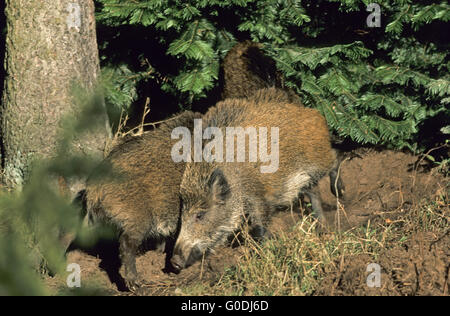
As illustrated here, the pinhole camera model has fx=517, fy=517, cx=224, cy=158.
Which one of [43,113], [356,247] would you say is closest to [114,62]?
[43,113]

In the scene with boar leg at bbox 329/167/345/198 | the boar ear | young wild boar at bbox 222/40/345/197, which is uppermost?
young wild boar at bbox 222/40/345/197

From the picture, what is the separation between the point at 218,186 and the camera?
461 centimetres

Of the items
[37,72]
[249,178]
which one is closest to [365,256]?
[249,178]

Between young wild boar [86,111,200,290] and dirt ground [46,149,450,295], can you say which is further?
young wild boar [86,111,200,290]

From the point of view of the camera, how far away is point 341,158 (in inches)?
226

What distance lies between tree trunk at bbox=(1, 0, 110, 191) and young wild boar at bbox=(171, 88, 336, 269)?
3.29 feet

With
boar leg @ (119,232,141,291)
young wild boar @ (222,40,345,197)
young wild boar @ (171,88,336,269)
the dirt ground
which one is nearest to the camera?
the dirt ground

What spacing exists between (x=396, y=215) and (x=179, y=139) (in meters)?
2.16

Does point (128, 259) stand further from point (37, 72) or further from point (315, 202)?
point (315, 202)

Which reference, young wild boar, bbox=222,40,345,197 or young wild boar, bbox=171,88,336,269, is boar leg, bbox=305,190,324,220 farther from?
young wild boar, bbox=222,40,345,197

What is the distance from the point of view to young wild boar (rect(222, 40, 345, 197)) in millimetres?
5527

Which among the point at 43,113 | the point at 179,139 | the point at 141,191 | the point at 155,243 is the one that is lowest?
the point at 155,243

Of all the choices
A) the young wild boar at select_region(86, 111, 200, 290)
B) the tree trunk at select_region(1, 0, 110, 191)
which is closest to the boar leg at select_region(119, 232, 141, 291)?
the young wild boar at select_region(86, 111, 200, 290)

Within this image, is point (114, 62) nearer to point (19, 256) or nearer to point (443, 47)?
point (443, 47)
